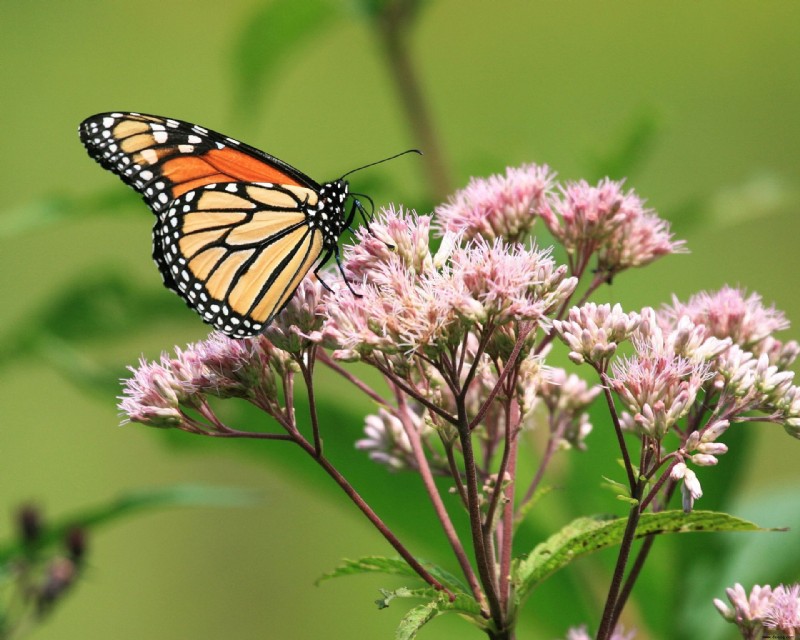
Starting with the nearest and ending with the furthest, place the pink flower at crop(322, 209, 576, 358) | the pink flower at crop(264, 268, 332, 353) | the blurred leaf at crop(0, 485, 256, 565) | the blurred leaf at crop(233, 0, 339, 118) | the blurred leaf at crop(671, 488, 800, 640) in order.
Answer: the pink flower at crop(322, 209, 576, 358) → the pink flower at crop(264, 268, 332, 353) → the blurred leaf at crop(0, 485, 256, 565) → the blurred leaf at crop(671, 488, 800, 640) → the blurred leaf at crop(233, 0, 339, 118)

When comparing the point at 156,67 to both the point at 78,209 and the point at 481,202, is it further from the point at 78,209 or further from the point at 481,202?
the point at 481,202

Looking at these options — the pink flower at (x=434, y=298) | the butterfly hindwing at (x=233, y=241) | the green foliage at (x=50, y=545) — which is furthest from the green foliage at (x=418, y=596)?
the green foliage at (x=50, y=545)

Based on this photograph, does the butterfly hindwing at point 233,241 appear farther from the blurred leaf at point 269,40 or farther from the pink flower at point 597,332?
the blurred leaf at point 269,40

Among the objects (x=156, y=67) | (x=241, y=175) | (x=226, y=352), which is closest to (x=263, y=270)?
(x=241, y=175)

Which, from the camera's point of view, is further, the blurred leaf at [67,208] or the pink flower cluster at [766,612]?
the blurred leaf at [67,208]

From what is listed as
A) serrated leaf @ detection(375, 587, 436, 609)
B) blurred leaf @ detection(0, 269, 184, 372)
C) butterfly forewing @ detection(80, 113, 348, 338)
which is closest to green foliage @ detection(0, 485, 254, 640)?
butterfly forewing @ detection(80, 113, 348, 338)

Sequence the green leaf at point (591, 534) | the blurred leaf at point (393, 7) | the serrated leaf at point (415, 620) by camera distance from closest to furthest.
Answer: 1. the serrated leaf at point (415, 620)
2. the green leaf at point (591, 534)
3. the blurred leaf at point (393, 7)

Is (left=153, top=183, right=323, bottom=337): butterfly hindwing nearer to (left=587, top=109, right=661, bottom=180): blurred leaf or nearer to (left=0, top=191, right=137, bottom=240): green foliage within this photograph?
(left=0, top=191, right=137, bottom=240): green foliage

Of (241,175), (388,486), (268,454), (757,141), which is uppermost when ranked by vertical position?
(757,141)
